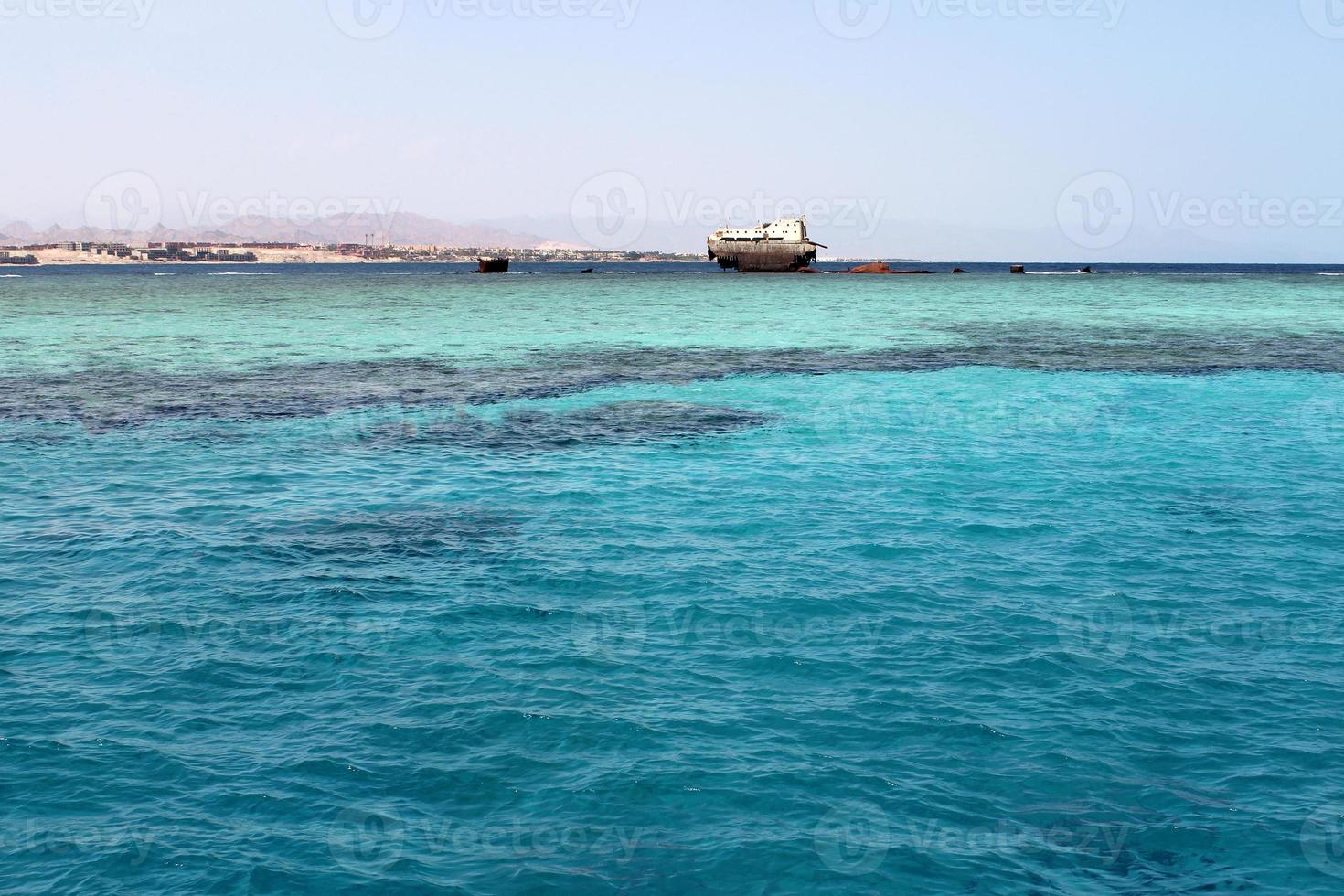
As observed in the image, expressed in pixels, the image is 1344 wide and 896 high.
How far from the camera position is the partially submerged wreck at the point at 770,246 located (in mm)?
179375

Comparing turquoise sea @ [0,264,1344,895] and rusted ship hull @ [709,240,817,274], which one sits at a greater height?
rusted ship hull @ [709,240,817,274]

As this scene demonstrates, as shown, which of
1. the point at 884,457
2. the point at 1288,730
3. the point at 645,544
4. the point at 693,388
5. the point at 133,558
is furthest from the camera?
the point at 693,388

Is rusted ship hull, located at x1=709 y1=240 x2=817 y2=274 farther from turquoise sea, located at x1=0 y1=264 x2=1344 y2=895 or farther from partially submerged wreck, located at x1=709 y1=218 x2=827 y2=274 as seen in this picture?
turquoise sea, located at x1=0 y1=264 x2=1344 y2=895

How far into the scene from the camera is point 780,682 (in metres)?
13.6

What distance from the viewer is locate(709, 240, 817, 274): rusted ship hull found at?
180 m

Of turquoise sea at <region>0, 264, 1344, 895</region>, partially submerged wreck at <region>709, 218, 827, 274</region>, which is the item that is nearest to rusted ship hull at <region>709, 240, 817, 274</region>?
partially submerged wreck at <region>709, 218, 827, 274</region>

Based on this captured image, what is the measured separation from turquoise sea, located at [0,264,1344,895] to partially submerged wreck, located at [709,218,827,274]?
14793cm

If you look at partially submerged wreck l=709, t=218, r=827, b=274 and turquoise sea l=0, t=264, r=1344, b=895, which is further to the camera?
partially submerged wreck l=709, t=218, r=827, b=274

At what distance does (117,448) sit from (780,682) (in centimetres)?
2174

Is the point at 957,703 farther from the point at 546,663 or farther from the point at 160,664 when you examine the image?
the point at 160,664

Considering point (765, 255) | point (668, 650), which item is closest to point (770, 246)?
point (765, 255)

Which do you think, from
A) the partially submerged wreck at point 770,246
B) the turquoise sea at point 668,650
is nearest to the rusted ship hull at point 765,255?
the partially submerged wreck at point 770,246

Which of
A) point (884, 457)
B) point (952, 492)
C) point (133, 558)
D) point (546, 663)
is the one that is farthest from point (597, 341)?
point (546, 663)

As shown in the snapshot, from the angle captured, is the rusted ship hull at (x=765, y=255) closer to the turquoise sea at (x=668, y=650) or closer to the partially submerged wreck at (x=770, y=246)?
the partially submerged wreck at (x=770, y=246)
